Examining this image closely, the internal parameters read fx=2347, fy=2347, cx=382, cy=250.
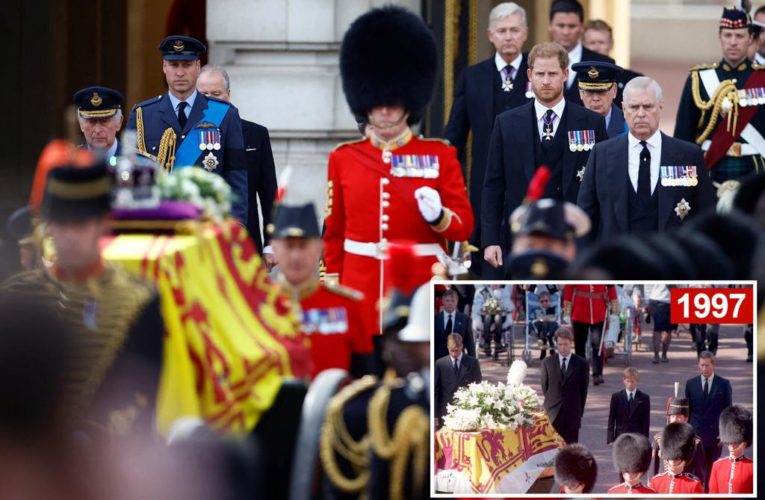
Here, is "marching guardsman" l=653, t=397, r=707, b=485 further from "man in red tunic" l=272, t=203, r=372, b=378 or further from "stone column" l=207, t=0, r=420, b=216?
"stone column" l=207, t=0, r=420, b=216

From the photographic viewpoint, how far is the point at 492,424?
8.02m

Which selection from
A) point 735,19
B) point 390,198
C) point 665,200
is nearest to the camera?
point 390,198

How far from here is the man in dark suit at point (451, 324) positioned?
780 cm

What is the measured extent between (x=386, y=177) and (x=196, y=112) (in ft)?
7.05

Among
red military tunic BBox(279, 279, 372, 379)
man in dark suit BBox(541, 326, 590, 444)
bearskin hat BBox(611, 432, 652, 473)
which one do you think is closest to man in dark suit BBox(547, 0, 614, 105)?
red military tunic BBox(279, 279, 372, 379)

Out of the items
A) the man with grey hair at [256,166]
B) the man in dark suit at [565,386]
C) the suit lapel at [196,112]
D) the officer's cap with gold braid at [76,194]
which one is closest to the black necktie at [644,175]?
the man with grey hair at [256,166]

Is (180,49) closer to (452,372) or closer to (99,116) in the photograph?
(99,116)

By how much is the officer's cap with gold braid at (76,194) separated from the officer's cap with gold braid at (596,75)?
550 cm

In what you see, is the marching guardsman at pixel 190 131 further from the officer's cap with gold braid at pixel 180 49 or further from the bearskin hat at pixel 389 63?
the bearskin hat at pixel 389 63

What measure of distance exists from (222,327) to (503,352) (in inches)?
48.4

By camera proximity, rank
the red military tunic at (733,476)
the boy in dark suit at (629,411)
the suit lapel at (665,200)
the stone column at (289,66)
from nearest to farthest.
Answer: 1. the red military tunic at (733,476)
2. the boy in dark suit at (629,411)
3. the suit lapel at (665,200)
4. the stone column at (289,66)

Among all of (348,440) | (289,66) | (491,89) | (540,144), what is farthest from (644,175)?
(348,440)

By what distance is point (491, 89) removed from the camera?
12.1 metres

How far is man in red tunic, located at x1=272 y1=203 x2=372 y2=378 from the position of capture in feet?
26.3
